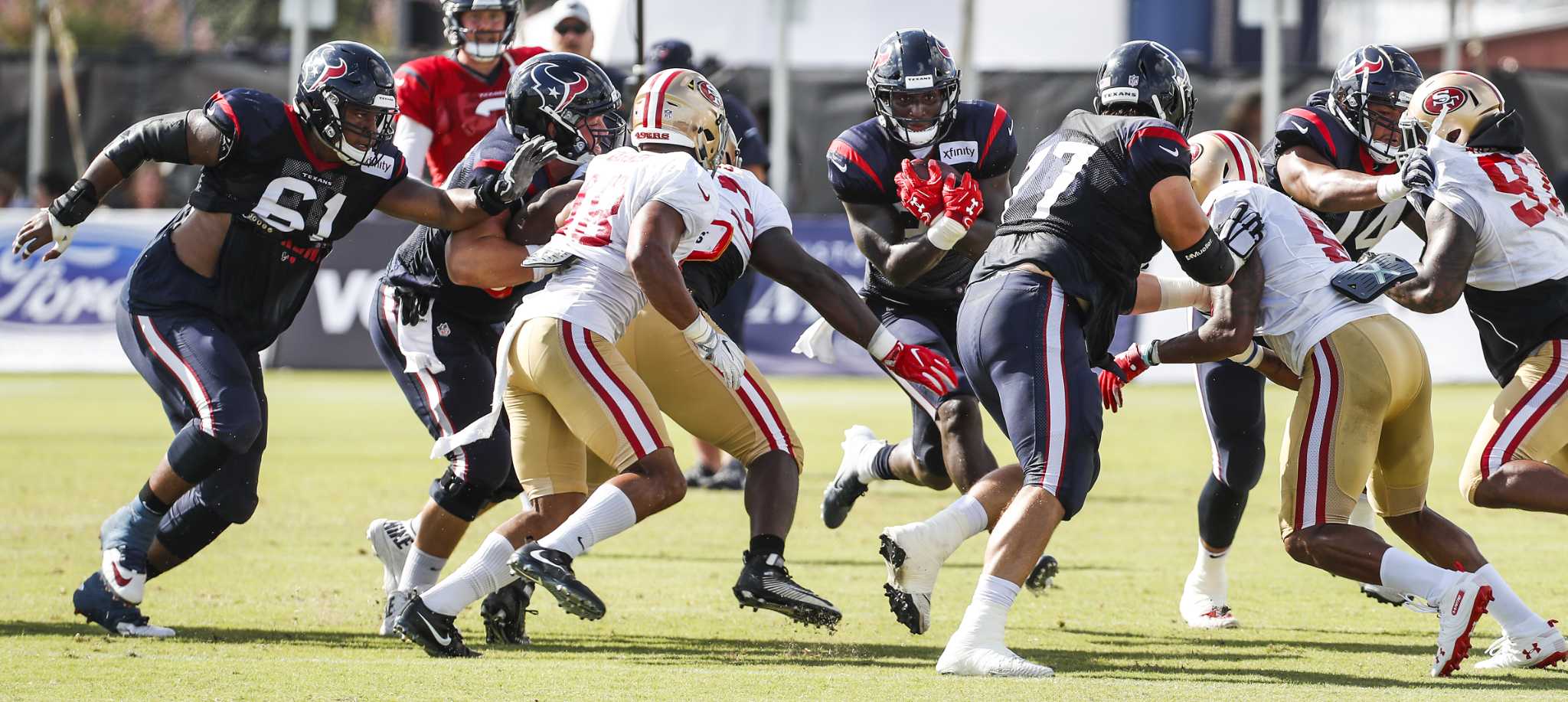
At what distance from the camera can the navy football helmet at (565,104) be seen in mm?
6125

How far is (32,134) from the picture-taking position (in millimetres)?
20656

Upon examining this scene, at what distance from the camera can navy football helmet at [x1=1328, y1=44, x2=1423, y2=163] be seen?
652 cm

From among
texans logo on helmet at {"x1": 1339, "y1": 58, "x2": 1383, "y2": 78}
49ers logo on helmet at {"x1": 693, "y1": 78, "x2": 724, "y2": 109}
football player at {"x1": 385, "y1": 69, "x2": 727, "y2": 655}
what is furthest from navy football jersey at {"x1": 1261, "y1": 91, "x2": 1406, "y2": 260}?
football player at {"x1": 385, "y1": 69, "x2": 727, "y2": 655}

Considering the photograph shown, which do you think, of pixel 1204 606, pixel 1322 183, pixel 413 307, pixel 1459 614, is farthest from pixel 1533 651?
pixel 413 307

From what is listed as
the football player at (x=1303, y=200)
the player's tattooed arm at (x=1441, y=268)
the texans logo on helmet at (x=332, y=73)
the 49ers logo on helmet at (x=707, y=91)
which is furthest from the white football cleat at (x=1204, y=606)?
the texans logo on helmet at (x=332, y=73)

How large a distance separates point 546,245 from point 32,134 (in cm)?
1691

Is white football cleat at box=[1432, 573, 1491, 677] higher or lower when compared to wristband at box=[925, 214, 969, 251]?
lower

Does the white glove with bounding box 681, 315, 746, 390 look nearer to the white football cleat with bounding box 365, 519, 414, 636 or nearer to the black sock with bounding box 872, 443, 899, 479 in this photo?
the white football cleat with bounding box 365, 519, 414, 636

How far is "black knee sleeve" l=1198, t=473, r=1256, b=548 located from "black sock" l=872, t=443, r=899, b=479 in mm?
1342

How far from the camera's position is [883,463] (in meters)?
7.52

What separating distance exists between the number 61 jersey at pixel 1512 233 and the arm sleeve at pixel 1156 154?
106 centimetres

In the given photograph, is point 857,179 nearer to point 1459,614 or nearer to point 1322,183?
point 1322,183

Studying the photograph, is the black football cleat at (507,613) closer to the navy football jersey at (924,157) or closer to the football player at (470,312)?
the football player at (470,312)

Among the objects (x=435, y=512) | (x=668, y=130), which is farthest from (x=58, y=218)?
(x=668, y=130)
